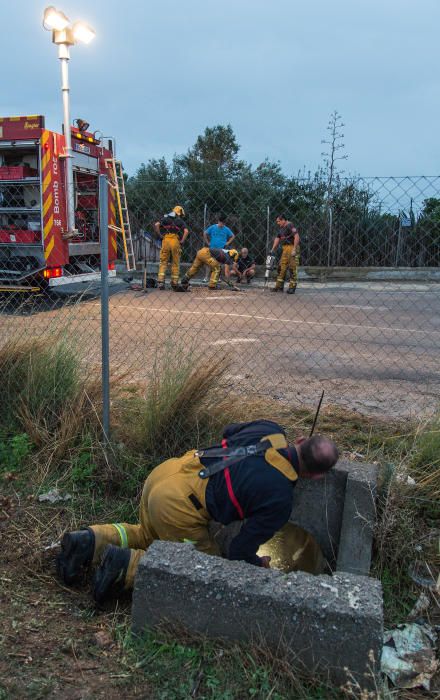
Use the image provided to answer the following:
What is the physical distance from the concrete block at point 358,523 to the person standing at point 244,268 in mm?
9239

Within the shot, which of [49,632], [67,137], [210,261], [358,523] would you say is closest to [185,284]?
[210,261]

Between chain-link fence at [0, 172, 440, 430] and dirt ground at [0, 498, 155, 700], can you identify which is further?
chain-link fence at [0, 172, 440, 430]

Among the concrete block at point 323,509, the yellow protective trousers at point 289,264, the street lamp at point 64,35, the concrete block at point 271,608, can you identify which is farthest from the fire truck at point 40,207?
the concrete block at point 271,608

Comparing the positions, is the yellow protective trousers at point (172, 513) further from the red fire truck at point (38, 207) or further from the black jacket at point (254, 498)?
the red fire truck at point (38, 207)

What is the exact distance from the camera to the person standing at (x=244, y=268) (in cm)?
1230

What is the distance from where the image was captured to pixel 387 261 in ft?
24.4

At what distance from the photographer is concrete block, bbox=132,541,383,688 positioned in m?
2.21

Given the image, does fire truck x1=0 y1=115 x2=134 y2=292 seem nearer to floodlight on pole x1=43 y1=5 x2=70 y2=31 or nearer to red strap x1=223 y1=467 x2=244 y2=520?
floodlight on pole x1=43 y1=5 x2=70 y2=31

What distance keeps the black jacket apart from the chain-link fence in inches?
51.0

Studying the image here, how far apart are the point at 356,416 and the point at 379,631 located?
7.76 feet

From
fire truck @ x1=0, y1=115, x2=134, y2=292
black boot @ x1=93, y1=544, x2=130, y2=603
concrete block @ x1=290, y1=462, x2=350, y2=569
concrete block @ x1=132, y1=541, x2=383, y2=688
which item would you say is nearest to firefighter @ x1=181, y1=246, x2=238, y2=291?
fire truck @ x1=0, y1=115, x2=134, y2=292

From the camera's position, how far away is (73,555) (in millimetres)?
2895

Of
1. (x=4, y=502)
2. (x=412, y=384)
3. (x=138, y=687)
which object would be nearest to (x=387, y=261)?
(x=412, y=384)

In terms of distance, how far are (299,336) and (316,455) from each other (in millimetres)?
5181
